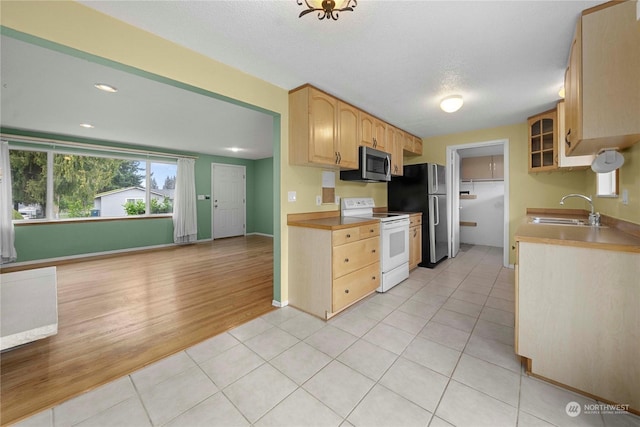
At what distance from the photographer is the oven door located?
297cm

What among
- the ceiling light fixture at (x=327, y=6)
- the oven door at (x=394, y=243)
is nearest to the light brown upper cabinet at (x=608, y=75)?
the ceiling light fixture at (x=327, y=6)

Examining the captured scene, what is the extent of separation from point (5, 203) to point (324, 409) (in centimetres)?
594

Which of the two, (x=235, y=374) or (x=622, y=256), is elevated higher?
(x=622, y=256)

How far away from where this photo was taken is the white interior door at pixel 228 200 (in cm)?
684

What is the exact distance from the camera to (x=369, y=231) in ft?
9.07

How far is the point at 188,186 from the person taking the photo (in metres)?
6.12

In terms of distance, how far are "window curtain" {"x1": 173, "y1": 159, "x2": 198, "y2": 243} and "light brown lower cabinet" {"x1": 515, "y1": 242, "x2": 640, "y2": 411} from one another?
645 cm

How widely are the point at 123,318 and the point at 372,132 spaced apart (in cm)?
358

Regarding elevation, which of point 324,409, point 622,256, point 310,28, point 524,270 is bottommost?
point 324,409

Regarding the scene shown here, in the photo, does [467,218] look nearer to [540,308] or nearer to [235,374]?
[540,308]

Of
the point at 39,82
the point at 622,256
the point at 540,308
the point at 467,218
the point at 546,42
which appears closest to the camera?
the point at 622,256

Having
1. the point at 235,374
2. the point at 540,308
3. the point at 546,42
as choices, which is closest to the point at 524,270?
the point at 540,308

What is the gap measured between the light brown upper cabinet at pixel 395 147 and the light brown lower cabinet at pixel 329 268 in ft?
5.03

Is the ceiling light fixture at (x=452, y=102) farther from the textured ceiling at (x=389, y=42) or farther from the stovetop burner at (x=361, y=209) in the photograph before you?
the stovetop burner at (x=361, y=209)
